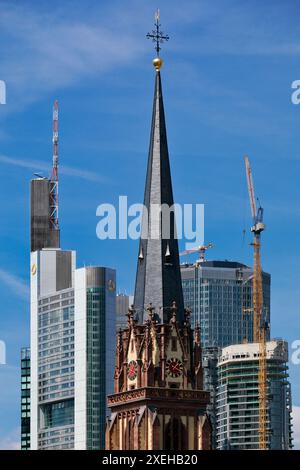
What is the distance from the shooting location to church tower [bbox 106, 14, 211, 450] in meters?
172

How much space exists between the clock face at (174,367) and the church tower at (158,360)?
85mm

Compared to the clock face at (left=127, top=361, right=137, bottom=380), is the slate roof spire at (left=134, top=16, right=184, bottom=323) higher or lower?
higher

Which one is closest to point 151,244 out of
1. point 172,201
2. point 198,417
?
point 172,201

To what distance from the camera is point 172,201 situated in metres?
177

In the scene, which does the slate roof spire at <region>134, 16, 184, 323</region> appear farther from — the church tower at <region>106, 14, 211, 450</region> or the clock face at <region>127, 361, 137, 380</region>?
the clock face at <region>127, 361, 137, 380</region>

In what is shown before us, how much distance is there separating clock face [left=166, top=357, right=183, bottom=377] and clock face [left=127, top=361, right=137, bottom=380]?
2.92m

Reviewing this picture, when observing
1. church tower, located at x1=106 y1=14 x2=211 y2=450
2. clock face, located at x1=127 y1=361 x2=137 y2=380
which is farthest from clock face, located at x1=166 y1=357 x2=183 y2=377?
clock face, located at x1=127 y1=361 x2=137 y2=380

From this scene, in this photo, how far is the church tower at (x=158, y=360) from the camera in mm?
172000

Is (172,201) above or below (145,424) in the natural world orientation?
above

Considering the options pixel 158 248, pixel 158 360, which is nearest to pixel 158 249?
pixel 158 248
